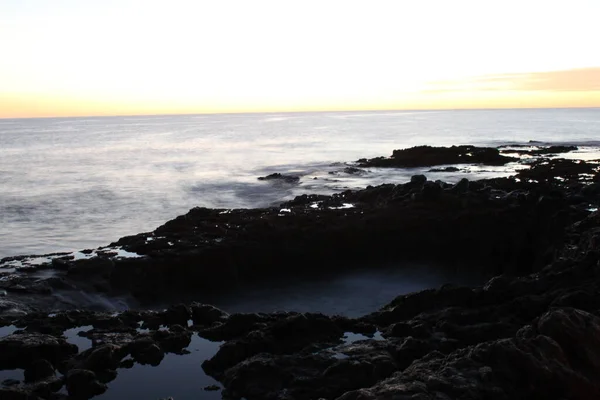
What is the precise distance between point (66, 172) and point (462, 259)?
159 feet

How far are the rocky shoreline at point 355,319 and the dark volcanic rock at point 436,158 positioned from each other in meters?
26.9

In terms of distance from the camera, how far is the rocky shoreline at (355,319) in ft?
28.8

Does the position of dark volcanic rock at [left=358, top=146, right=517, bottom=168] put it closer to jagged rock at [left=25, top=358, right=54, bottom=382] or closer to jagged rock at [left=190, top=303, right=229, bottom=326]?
jagged rock at [left=190, top=303, right=229, bottom=326]

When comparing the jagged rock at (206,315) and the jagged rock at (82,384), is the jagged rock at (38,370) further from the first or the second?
the jagged rock at (206,315)

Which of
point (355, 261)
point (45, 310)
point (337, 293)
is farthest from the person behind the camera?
point (355, 261)

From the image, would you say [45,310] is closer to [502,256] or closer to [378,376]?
[378,376]

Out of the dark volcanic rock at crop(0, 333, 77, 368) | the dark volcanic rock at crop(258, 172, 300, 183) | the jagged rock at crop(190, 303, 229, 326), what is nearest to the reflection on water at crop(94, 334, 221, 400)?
the dark volcanic rock at crop(0, 333, 77, 368)

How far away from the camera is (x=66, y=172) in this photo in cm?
5981

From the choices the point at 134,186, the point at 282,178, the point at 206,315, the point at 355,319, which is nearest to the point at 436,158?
the point at 282,178

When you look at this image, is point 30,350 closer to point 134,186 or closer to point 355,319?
point 355,319

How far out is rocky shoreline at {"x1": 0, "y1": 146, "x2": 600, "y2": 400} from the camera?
345 inches

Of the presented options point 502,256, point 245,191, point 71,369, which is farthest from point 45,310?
point 245,191

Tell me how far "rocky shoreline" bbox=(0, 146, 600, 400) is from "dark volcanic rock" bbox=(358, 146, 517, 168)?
2689cm

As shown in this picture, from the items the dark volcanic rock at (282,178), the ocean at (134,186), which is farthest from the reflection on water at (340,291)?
the dark volcanic rock at (282,178)
